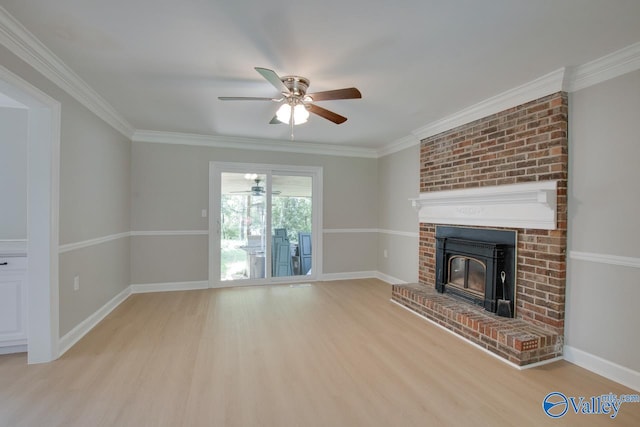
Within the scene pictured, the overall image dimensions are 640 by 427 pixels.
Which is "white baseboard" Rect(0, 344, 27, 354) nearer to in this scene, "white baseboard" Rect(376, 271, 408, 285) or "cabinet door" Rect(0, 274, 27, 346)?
"cabinet door" Rect(0, 274, 27, 346)

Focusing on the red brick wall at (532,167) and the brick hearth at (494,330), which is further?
the red brick wall at (532,167)

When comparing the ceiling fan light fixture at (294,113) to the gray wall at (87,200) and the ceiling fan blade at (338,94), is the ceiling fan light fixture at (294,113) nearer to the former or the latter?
the ceiling fan blade at (338,94)

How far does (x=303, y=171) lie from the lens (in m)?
5.16

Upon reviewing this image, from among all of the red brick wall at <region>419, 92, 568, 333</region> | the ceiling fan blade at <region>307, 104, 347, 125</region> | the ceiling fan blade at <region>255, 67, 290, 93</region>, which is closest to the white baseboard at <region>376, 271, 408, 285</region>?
the red brick wall at <region>419, 92, 568, 333</region>

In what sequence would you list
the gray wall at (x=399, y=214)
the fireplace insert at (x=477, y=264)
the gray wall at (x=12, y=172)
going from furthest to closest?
the gray wall at (x=399, y=214) → the fireplace insert at (x=477, y=264) → the gray wall at (x=12, y=172)

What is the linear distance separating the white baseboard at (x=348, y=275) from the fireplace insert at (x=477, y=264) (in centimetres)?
182

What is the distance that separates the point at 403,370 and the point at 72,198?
3.28m

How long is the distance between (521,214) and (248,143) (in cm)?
387

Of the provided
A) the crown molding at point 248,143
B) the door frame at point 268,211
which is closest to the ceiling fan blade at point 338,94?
the crown molding at point 248,143

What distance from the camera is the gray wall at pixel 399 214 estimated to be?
14.8 ft

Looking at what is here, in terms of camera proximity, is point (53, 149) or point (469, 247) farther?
point (469, 247)

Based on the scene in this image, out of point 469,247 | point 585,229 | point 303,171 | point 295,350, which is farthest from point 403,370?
point 303,171

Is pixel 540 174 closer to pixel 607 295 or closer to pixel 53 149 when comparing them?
pixel 607 295

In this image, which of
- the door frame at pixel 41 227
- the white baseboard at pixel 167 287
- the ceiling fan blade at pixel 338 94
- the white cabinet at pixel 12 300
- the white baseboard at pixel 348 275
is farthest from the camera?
the white baseboard at pixel 348 275
